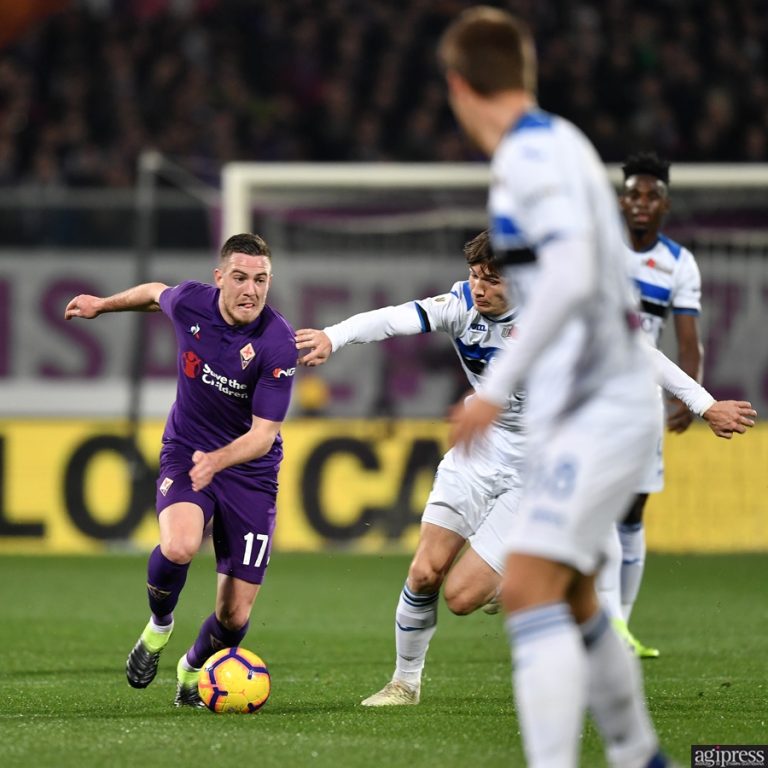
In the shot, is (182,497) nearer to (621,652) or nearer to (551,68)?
(621,652)

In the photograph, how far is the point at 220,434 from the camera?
7.06 meters

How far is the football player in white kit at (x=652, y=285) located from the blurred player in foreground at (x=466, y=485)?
177 centimetres

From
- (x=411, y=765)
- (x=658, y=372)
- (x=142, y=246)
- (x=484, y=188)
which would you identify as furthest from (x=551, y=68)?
(x=411, y=765)

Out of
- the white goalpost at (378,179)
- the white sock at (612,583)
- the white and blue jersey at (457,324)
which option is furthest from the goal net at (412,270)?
the white and blue jersey at (457,324)

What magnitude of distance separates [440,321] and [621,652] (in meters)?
2.78

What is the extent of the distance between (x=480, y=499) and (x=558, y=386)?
2.98 m

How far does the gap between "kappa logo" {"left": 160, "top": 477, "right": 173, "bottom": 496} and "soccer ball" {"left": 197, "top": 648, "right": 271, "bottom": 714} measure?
815 millimetres

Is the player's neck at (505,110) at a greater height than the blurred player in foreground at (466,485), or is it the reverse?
the player's neck at (505,110)

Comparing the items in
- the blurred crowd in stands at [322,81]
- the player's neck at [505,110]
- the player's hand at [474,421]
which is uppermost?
the blurred crowd in stands at [322,81]

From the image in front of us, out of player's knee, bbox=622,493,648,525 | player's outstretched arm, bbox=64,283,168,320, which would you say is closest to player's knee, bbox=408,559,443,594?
player's outstretched arm, bbox=64,283,168,320

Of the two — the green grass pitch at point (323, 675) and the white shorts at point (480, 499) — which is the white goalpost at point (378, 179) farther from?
the white shorts at point (480, 499)

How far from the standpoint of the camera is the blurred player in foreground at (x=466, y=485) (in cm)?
678

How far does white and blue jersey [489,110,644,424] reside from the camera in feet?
13.2

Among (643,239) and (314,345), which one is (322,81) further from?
(314,345)
